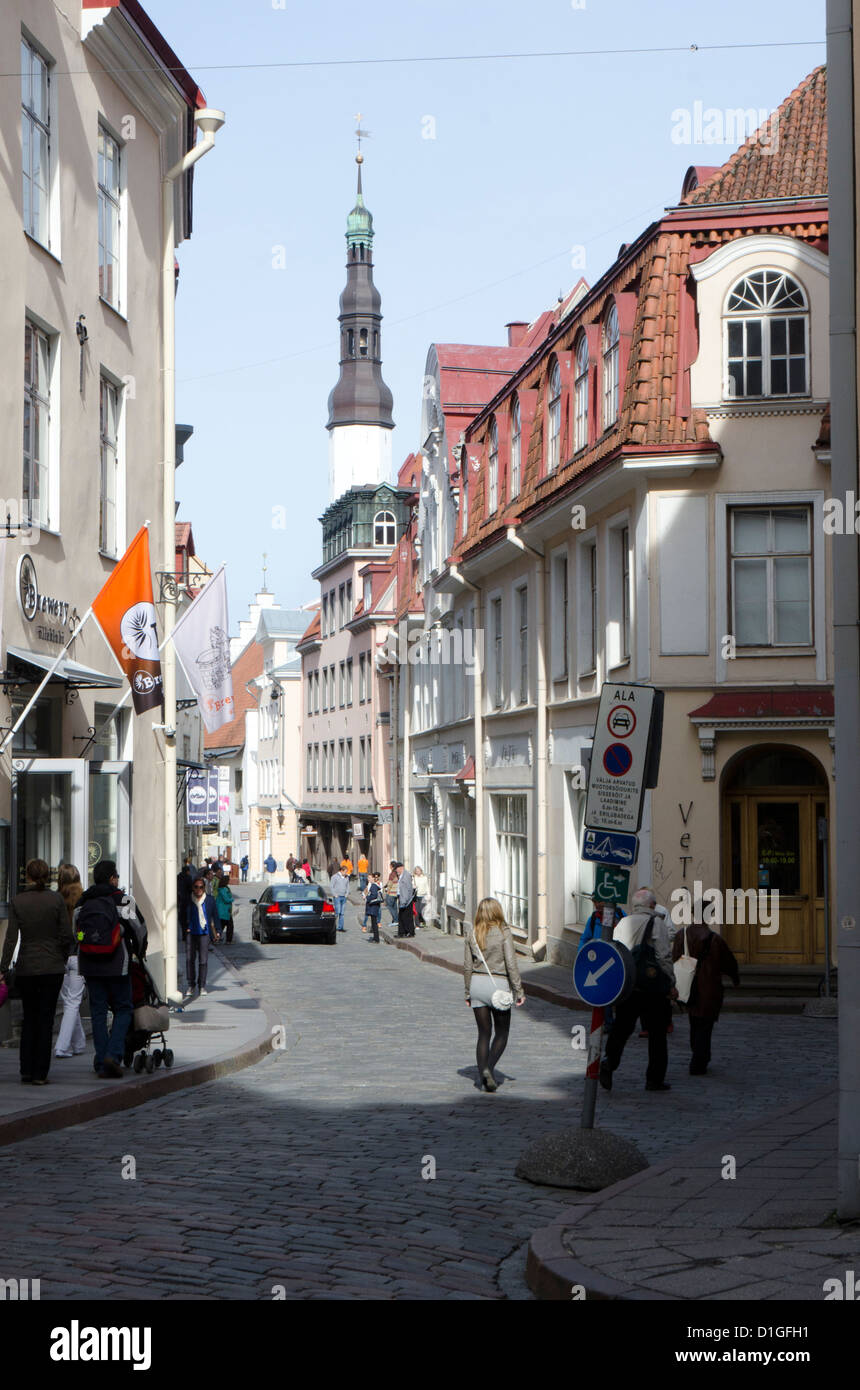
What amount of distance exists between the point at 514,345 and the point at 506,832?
53.5 feet

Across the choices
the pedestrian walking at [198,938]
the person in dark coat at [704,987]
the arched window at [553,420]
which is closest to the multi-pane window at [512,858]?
the arched window at [553,420]

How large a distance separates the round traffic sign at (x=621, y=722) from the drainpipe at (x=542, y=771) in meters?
18.6

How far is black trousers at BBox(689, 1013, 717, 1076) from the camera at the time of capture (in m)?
15.2

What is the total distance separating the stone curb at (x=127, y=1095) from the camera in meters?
11.3

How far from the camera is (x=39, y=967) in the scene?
12.9 meters

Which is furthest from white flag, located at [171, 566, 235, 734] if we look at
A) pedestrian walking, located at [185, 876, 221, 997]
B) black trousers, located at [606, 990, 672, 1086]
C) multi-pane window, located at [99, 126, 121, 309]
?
black trousers, located at [606, 990, 672, 1086]

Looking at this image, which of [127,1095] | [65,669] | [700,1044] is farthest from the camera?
[65,669]

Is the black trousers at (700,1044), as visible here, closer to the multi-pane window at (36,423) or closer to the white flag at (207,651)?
the white flag at (207,651)

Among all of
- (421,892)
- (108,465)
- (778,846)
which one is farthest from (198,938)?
(421,892)

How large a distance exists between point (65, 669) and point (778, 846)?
36.2ft

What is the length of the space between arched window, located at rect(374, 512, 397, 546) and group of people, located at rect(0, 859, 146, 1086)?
185 ft

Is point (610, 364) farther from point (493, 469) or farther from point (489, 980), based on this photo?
point (489, 980)

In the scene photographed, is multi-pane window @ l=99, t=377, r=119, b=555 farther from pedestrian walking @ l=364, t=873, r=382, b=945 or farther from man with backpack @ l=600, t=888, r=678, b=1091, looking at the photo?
pedestrian walking @ l=364, t=873, r=382, b=945
